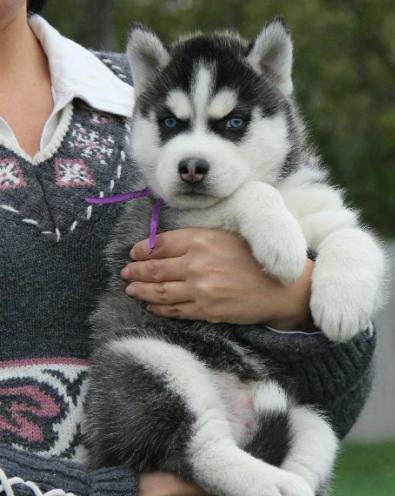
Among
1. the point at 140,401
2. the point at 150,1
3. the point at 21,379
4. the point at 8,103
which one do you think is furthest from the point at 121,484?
the point at 150,1

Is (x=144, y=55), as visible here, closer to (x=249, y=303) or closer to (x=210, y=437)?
(x=249, y=303)

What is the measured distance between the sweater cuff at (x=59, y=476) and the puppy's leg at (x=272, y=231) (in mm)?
777

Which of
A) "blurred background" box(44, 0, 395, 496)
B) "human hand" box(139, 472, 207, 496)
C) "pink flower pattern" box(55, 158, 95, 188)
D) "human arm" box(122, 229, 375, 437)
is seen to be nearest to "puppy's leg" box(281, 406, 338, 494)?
"human arm" box(122, 229, 375, 437)

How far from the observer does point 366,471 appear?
10742 mm

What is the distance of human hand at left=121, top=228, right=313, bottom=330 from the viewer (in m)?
3.18

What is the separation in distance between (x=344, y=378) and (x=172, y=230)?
0.76 meters

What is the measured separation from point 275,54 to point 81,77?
0.71m

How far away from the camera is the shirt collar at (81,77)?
362 centimetres

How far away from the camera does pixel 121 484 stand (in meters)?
2.90

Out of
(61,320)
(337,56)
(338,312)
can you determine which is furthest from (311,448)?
(337,56)

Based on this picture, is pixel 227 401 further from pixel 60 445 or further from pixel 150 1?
pixel 150 1

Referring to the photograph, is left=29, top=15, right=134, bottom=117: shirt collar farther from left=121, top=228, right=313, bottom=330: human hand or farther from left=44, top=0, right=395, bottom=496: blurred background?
left=44, top=0, right=395, bottom=496: blurred background

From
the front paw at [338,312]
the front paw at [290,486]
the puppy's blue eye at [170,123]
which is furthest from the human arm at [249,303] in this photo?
the front paw at [290,486]

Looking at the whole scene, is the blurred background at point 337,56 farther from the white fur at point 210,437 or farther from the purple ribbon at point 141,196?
the white fur at point 210,437
